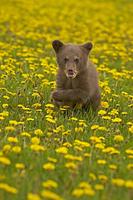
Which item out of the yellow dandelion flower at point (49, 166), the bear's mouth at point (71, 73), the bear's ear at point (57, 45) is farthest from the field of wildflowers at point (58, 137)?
the bear's ear at point (57, 45)

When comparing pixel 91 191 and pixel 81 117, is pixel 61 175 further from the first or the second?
pixel 81 117

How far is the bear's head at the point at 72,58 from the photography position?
7.05m

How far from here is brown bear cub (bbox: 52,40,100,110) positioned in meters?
7.18

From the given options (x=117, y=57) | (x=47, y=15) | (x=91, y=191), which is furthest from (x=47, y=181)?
(x=47, y=15)

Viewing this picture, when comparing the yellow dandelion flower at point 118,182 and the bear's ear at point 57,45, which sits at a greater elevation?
the bear's ear at point 57,45

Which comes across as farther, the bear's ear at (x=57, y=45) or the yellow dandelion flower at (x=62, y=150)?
the bear's ear at (x=57, y=45)

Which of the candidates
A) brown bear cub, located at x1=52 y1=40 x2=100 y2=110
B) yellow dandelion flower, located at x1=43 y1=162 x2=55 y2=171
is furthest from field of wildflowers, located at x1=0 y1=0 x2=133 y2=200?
brown bear cub, located at x1=52 y1=40 x2=100 y2=110

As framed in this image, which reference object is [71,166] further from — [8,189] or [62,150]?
[8,189]

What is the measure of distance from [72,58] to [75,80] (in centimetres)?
32

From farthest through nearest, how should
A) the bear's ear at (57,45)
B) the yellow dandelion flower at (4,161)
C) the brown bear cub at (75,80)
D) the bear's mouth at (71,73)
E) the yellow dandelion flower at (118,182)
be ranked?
1. the bear's ear at (57,45)
2. the brown bear cub at (75,80)
3. the bear's mouth at (71,73)
4. the yellow dandelion flower at (4,161)
5. the yellow dandelion flower at (118,182)

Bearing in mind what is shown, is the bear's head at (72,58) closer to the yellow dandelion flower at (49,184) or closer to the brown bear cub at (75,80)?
the brown bear cub at (75,80)

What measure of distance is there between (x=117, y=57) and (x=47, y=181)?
7.85 m

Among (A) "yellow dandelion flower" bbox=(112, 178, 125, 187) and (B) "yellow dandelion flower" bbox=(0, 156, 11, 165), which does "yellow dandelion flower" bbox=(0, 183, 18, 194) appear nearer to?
(B) "yellow dandelion flower" bbox=(0, 156, 11, 165)

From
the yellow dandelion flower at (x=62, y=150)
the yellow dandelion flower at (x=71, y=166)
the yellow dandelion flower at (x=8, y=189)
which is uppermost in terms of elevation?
the yellow dandelion flower at (x=62, y=150)
